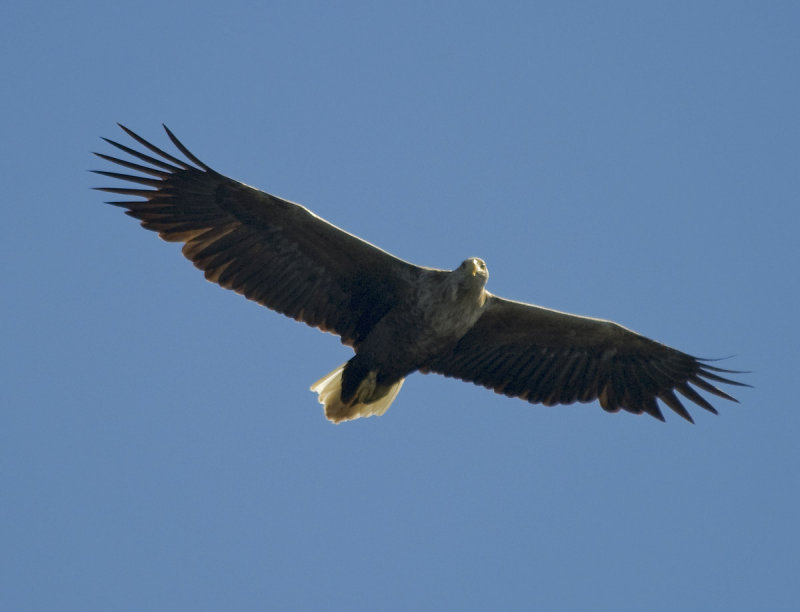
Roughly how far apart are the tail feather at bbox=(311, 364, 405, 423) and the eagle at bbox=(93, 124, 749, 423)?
0.01 metres

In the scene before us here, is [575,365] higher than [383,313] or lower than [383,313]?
higher

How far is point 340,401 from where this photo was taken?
38.3 feet

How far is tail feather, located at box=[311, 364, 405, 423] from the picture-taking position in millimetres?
11625

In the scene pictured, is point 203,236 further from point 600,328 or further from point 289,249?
point 600,328

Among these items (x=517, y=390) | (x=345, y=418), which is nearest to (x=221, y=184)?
(x=345, y=418)

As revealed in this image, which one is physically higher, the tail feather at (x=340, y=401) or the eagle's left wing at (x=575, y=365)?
the eagle's left wing at (x=575, y=365)

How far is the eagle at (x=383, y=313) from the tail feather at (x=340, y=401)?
0.01 meters

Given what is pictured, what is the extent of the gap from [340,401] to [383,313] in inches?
38.2

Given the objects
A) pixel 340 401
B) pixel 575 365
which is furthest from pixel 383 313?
pixel 575 365

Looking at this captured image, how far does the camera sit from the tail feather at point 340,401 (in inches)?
458

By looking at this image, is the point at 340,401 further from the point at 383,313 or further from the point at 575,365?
the point at 575,365

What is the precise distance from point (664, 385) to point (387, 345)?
276 centimetres

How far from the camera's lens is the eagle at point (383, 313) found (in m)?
11.0

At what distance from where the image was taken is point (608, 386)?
39.2 feet
